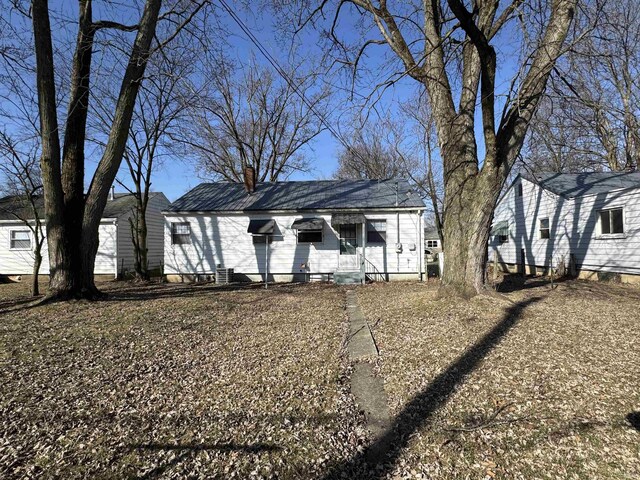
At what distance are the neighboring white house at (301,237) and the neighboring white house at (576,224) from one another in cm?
380

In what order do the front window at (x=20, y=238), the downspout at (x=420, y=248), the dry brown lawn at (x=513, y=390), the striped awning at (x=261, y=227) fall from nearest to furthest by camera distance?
the dry brown lawn at (x=513, y=390) < the striped awning at (x=261, y=227) < the downspout at (x=420, y=248) < the front window at (x=20, y=238)

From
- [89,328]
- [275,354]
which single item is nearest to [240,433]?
[275,354]

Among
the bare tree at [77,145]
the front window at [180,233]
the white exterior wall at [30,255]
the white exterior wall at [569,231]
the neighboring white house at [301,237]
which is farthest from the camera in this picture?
the white exterior wall at [30,255]

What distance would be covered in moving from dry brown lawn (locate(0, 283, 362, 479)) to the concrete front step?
20.4 ft

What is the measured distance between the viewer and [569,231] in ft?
44.0

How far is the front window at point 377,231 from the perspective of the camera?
534 inches

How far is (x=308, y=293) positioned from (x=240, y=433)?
26.1ft

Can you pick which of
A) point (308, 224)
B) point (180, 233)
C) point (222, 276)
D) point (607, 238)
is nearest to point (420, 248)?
point (308, 224)

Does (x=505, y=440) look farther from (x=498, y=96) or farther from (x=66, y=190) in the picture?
(x=66, y=190)

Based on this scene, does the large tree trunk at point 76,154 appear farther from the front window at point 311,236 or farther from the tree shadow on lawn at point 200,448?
the tree shadow on lawn at point 200,448

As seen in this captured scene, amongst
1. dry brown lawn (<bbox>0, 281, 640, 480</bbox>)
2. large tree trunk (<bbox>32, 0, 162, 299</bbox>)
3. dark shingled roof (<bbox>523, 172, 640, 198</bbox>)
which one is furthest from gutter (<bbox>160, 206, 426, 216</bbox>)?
dry brown lawn (<bbox>0, 281, 640, 480</bbox>)

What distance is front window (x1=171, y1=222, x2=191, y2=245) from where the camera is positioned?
47.3 feet

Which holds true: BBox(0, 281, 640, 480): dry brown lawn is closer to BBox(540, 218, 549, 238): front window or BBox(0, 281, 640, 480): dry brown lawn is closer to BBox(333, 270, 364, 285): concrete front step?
BBox(333, 270, 364, 285): concrete front step

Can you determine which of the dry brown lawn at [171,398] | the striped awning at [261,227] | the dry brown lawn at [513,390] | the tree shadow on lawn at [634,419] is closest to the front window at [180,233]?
the striped awning at [261,227]
